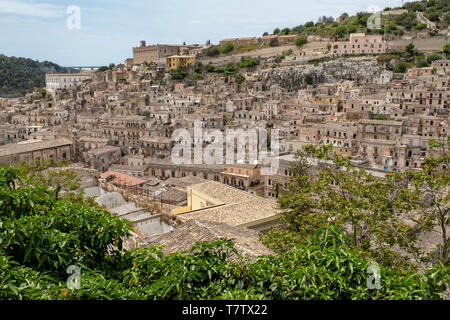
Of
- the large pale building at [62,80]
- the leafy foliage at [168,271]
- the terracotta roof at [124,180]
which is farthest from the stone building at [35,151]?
the large pale building at [62,80]

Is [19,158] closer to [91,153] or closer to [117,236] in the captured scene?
[91,153]

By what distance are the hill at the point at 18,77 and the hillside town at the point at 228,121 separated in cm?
1239

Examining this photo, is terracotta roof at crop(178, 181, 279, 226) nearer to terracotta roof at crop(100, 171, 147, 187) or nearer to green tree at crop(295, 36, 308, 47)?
terracotta roof at crop(100, 171, 147, 187)

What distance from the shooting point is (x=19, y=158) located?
28.4 m

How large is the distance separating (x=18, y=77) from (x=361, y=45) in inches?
2680

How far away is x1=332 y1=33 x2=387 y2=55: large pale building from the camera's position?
57559 mm

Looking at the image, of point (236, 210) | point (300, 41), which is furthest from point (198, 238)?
point (300, 41)

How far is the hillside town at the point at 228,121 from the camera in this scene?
1786 centimetres

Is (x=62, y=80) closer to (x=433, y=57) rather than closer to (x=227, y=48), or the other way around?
(x=227, y=48)

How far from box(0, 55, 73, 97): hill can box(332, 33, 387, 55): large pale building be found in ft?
198

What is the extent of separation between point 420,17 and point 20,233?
240 feet

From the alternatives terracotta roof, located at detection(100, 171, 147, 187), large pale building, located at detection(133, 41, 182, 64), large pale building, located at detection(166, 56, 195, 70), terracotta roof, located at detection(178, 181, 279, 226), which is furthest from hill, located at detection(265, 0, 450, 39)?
terracotta roof, located at detection(178, 181, 279, 226)
